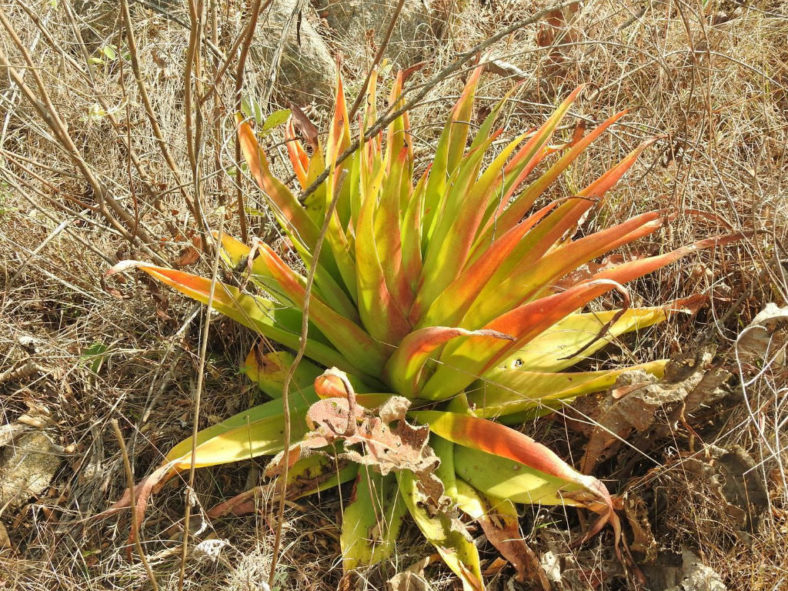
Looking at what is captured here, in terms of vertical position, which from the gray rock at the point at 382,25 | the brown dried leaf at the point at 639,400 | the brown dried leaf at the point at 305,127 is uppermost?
the gray rock at the point at 382,25

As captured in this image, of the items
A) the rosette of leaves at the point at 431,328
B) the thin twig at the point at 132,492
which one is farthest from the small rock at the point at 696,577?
the thin twig at the point at 132,492

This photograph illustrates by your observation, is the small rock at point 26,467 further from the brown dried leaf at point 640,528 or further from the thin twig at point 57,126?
the brown dried leaf at point 640,528

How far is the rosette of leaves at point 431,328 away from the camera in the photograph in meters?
1.66

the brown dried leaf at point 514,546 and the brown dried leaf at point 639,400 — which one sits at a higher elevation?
the brown dried leaf at point 639,400

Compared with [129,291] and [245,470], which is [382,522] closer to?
[245,470]

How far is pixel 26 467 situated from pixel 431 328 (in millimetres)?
1284

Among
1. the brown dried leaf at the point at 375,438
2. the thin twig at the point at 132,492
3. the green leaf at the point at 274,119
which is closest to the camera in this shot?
the thin twig at the point at 132,492

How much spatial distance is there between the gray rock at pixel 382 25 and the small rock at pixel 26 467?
2178 millimetres

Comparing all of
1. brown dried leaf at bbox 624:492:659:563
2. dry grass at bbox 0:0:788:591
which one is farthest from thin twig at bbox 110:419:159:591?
brown dried leaf at bbox 624:492:659:563

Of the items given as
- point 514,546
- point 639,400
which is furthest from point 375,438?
point 639,400

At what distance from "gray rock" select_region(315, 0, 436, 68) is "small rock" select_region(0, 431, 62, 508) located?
7.14 feet

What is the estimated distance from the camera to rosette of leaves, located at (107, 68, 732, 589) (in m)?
1.66

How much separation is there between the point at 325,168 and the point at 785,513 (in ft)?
4.94

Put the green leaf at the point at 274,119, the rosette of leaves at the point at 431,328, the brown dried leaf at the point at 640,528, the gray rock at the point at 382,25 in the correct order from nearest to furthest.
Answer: the rosette of leaves at the point at 431,328, the brown dried leaf at the point at 640,528, the green leaf at the point at 274,119, the gray rock at the point at 382,25
